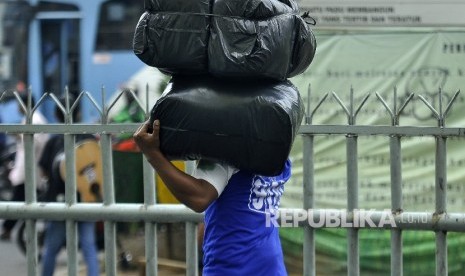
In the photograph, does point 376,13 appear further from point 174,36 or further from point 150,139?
point 150,139

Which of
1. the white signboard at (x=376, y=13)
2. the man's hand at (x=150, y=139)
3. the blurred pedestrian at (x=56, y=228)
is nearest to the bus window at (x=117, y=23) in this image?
the blurred pedestrian at (x=56, y=228)

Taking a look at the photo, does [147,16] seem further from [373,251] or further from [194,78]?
[373,251]

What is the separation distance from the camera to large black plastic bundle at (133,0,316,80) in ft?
9.62

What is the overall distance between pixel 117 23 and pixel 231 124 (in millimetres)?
10592

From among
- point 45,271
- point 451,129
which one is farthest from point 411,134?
point 45,271

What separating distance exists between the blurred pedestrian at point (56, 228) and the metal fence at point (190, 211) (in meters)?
1.48

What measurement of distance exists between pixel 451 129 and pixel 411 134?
0.16m

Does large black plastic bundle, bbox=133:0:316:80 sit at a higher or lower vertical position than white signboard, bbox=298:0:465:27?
lower

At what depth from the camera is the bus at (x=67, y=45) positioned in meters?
13.3

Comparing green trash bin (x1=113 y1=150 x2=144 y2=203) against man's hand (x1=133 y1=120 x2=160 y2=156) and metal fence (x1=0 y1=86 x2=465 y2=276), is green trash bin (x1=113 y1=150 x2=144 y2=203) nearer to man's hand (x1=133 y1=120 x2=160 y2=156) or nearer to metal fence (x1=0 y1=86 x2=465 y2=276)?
metal fence (x1=0 y1=86 x2=465 y2=276)
